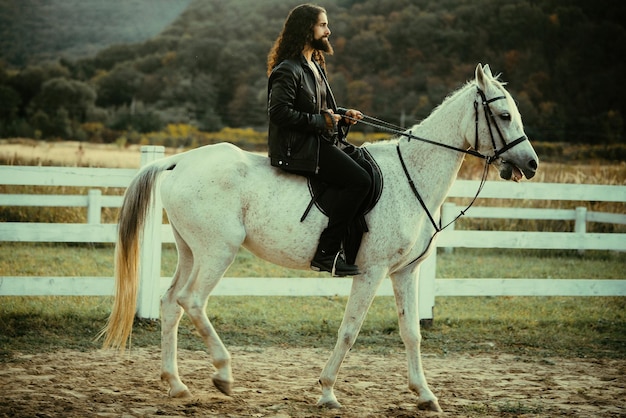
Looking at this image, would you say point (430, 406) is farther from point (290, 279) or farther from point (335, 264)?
point (290, 279)

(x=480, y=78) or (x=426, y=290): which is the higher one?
(x=480, y=78)

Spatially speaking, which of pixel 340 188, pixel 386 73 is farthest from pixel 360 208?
pixel 386 73

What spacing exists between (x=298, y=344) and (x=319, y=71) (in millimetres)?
3226

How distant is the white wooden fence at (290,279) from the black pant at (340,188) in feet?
8.97

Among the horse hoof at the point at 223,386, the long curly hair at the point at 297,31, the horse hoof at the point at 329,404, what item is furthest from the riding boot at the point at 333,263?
the long curly hair at the point at 297,31

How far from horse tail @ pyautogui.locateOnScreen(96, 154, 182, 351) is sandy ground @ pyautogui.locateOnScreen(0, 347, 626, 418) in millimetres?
489

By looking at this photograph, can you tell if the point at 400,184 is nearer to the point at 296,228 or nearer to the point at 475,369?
the point at 296,228

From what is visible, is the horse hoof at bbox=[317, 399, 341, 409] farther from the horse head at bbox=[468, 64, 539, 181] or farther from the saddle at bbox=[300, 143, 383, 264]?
the horse head at bbox=[468, 64, 539, 181]

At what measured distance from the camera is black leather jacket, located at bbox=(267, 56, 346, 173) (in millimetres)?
Answer: 5230

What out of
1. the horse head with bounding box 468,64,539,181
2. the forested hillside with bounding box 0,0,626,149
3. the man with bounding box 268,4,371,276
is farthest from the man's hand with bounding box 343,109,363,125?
the forested hillside with bounding box 0,0,626,149

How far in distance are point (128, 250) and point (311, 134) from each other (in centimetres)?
168

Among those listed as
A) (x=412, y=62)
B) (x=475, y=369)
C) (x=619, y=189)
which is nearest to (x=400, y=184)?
(x=475, y=369)

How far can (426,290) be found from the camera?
8.43 meters

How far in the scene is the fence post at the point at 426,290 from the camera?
27.5ft
